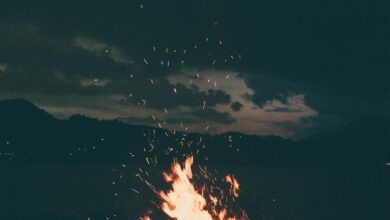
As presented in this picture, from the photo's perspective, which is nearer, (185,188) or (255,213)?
(185,188)

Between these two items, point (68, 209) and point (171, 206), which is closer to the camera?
point (171, 206)

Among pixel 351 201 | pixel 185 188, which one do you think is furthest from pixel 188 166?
pixel 351 201

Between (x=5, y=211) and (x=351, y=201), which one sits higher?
(x=351, y=201)

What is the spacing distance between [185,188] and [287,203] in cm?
11335

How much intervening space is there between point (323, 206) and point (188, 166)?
4816 inches

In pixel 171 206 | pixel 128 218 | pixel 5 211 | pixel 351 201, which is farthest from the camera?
pixel 351 201

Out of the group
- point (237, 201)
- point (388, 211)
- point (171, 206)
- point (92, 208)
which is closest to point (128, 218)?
point (92, 208)

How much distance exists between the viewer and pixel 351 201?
15212 centimetres

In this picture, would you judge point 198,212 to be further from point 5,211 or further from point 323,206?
point 323,206

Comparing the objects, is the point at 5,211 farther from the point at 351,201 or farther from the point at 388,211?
the point at 351,201

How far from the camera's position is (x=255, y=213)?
10850 cm

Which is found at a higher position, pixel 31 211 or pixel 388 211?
pixel 388 211

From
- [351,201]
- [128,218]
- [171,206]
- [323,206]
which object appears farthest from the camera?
[351,201]

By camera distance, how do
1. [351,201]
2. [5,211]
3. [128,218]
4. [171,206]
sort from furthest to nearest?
1. [351,201]
2. [5,211]
3. [128,218]
4. [171,206]
